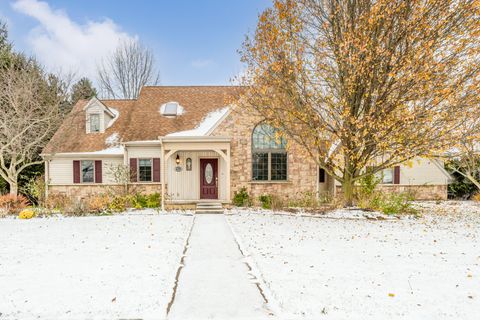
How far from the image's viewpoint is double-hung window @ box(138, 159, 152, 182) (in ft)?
50.3

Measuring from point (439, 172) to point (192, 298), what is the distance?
1838 cm

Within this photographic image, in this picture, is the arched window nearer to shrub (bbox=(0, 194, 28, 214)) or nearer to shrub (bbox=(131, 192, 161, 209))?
shrub (bbox=(131, 192, 161, 209))

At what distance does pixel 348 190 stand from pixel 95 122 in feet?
48.9

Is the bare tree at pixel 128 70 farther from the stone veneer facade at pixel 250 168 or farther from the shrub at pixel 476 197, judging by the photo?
the shrub at pixel 476 197

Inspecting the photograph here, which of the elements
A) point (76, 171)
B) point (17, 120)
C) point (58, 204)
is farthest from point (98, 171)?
point (17, 120)

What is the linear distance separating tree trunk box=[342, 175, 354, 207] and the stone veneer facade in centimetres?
230

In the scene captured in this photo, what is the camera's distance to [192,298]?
4.14 m

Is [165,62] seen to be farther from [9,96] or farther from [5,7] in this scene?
[9,96]

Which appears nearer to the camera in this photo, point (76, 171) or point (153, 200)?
point (153, 200)

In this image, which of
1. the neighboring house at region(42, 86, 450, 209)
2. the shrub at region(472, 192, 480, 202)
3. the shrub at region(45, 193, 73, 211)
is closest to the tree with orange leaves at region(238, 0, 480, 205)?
the neighboring house at region(42, 86, 450, 209)

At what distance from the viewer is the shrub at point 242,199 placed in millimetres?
13875

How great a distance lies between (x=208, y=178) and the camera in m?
15.3

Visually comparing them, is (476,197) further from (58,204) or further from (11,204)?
(11,204)

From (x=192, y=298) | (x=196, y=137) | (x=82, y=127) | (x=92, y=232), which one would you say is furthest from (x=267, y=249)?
(x=82, y=127)
